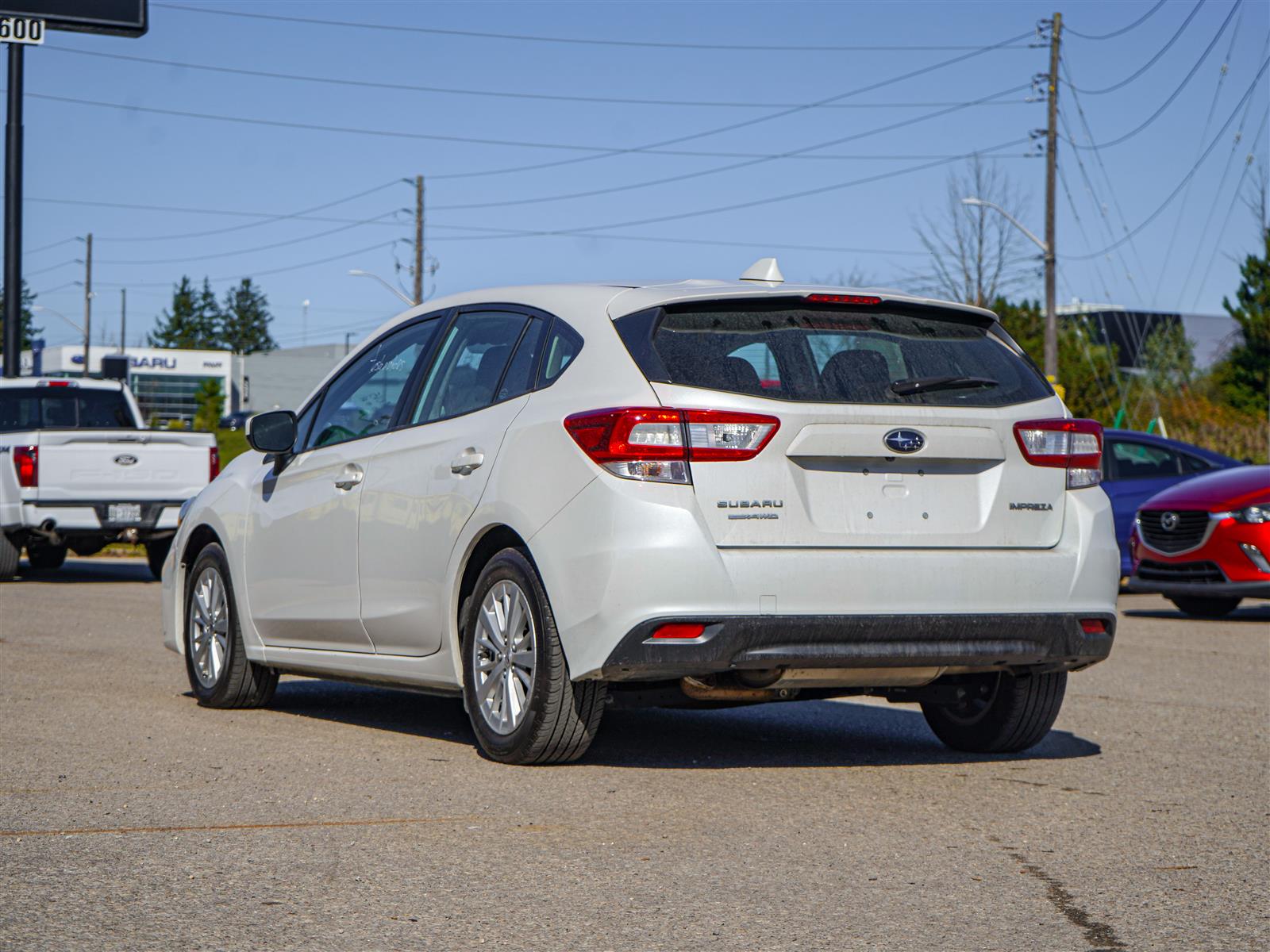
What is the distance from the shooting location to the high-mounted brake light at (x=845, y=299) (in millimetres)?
6055

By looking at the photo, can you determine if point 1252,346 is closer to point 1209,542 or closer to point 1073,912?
point 1209,542

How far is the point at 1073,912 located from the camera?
4.26 m

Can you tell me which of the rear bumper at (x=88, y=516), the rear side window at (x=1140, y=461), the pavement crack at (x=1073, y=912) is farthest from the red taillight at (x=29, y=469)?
the pavement crack at (x=1073, y=912)

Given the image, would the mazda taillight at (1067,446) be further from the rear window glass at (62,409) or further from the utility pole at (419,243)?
the utility pole at (419,243)

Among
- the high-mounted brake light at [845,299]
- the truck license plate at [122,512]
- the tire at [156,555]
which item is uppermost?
the high-mounted brake light at [845,299]

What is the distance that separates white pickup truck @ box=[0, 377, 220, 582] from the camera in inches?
646

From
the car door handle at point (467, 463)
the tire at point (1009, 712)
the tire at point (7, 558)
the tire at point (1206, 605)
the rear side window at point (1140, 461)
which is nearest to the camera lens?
the car door handle at point (467, 463)

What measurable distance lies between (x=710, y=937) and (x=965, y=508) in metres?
2.41

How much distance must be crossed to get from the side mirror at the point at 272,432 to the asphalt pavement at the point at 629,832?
1.22m

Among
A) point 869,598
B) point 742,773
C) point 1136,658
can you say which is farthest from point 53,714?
point 1136,658

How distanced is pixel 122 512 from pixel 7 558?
134cm

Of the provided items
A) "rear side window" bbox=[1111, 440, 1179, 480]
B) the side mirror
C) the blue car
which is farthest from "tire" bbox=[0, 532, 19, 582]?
"rear side window" bbox=[1111, 440, 1179, 480]

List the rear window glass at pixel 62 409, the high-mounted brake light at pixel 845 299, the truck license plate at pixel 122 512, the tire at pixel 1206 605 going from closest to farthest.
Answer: the high-mounted brake light at pixel 845 299 → the tire at pixel 1206 605 → the truck license plate at pixel 122 512 → the rear window glass at pixel 62 409

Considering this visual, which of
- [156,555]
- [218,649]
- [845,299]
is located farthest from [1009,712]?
[156,555]
